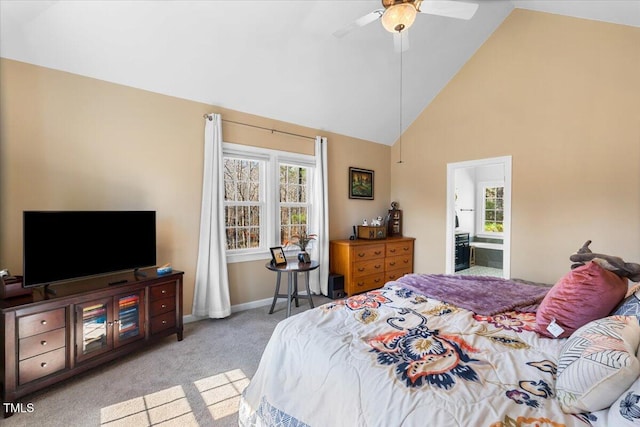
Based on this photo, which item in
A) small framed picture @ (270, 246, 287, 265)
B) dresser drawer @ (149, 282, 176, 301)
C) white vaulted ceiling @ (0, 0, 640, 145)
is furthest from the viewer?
small framed picture @ (270, 246, 287, 265)

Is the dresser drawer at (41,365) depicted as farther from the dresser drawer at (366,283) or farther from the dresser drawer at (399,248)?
the dresser drawer at (399,248)

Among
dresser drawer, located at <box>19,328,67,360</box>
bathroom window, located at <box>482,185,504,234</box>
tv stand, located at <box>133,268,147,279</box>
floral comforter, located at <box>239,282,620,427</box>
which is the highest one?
bathroom window, located at <box>482,185,504,234</box>

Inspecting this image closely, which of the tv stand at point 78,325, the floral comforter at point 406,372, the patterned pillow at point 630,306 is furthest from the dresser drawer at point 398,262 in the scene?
the patterned pillow at point 630,306

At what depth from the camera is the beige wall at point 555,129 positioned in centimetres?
305

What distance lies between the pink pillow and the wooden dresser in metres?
2.77

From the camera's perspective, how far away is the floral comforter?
94 cm

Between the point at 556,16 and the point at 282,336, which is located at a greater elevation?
the point at 556,16

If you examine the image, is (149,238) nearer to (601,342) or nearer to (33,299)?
(33,299)

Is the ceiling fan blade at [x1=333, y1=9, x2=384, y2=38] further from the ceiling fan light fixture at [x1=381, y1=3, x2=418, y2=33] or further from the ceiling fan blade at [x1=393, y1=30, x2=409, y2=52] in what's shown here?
the ceiling fan blade at [x1=393, y1=30, x2=409, y2=52]

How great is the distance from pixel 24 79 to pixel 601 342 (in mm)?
3989

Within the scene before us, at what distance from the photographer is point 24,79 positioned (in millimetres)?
2348

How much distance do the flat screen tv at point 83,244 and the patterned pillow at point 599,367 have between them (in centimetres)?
302

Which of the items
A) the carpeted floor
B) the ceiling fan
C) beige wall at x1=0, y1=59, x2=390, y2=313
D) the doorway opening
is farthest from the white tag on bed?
the doorway opening

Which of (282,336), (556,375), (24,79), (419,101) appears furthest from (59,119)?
(419,101)
